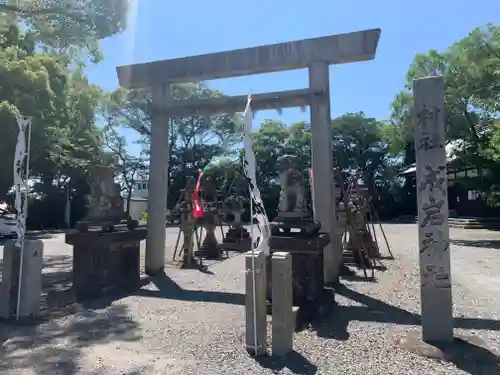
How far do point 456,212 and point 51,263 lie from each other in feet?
83.5

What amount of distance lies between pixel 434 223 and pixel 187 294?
14.5ft

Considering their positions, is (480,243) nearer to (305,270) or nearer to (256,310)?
(305,270)

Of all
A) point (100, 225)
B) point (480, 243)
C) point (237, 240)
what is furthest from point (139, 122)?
point (100, 225)

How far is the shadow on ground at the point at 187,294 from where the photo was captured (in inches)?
286

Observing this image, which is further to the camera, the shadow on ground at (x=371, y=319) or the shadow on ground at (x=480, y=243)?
the shadow on ground at (x=480, y=243)

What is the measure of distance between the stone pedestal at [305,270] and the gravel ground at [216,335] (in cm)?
33

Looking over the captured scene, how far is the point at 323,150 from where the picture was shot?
26.0 ft

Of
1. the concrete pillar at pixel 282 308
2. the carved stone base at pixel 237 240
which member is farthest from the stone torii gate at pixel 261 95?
the carved stone base at pixel 237 240

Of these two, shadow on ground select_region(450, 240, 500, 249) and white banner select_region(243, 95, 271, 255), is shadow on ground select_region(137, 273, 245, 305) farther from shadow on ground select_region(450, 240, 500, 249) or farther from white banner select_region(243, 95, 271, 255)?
shadow on ground select_region(450, 240, 500, 249)

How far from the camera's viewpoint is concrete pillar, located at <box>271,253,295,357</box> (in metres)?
4.59

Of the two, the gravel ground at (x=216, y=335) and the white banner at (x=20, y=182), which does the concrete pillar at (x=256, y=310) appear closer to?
the gravel ground at (x=216, y=335)

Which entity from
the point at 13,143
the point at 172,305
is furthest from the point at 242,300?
the point at 13,143

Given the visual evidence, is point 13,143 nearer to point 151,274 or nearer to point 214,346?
point 151,274

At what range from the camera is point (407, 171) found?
31203mm
